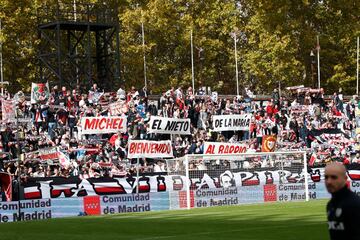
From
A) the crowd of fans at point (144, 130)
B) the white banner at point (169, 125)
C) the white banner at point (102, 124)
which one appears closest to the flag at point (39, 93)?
the crowd of fans at point (144, 130)

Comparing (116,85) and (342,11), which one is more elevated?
(342,11)

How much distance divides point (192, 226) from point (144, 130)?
21.2 metres

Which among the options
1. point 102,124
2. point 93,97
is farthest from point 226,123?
point 102,124

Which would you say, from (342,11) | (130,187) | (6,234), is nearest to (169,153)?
(130,187)

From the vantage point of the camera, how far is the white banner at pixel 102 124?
40.2 metres

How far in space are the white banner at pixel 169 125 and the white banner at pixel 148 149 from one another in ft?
16.6

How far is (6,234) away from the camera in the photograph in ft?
69.6

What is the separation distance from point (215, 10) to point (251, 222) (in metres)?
57.0

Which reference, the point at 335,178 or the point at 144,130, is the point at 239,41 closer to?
the point at 144,130

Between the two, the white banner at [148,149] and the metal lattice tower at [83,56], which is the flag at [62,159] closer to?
the white banner at [148,149]

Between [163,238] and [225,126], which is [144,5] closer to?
[225,126]

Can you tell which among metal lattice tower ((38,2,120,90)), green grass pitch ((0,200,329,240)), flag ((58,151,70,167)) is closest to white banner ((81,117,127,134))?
flag ((58,151,70,167))

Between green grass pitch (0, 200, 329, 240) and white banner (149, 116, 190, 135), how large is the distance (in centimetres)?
1351

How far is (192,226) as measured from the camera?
2223 cm
